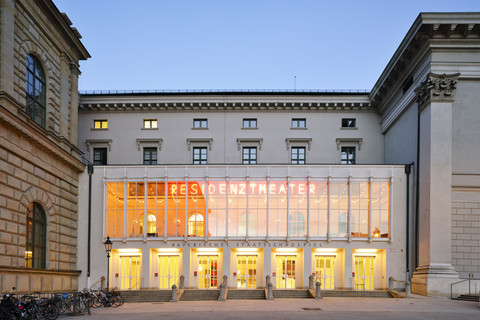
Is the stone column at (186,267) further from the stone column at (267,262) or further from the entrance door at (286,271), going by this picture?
the entrance door at (286,271)

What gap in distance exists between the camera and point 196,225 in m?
39.3

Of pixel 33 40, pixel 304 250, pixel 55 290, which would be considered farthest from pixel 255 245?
pixel 33 40

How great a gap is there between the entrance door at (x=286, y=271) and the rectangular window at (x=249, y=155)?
10.6m

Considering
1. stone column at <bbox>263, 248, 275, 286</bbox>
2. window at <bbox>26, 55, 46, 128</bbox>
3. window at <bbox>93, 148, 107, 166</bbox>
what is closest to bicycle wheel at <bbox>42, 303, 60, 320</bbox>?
window at <bbox>26, 55, 46, 128</bbox>

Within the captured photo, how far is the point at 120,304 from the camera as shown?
30.2 m

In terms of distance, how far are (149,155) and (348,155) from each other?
19.1m

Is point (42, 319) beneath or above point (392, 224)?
beneath

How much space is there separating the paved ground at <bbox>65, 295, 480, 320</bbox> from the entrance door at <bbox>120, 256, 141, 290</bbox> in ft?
37.3

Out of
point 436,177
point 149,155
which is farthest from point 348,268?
point 149,155

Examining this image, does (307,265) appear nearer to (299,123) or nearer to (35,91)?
(299,123)

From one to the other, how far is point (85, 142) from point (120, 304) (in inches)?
822

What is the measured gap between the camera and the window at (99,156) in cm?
4669

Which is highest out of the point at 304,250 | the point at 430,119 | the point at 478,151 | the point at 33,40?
the point at 33,40

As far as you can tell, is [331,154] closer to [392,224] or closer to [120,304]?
[392,224]
